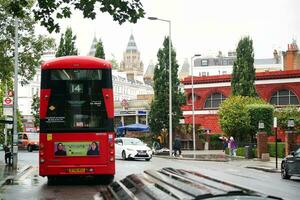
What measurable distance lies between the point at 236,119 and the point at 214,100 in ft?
71.7

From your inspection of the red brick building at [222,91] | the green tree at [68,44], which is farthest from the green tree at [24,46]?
the red brick building at [222,91]

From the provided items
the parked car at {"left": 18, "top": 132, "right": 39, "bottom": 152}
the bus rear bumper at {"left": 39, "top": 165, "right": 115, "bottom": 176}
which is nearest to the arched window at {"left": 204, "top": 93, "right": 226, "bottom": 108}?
the parked car at {"left": 18, "top": 132, "right": 39, "bottom": 152}

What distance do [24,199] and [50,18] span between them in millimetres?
4771

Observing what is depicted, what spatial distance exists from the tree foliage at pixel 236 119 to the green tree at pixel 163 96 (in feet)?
19.2

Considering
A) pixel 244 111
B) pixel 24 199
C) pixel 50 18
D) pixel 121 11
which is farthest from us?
pixel 244 111

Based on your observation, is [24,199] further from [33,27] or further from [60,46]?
[60,46]

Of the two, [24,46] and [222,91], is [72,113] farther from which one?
[222,91]

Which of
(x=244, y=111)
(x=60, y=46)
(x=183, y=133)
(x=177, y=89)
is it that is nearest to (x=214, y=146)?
(x=183, y=133)

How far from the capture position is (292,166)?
2419 cm

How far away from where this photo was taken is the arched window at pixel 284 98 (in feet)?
221

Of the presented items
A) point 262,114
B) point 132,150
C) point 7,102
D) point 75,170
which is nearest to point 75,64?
point 75,170

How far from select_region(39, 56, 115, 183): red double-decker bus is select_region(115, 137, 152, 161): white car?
19.0m

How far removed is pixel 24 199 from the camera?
582 inches

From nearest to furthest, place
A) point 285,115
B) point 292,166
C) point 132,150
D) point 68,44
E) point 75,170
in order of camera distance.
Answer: point 75,170 < point 292,166 < point 132,150 < point 285,115 < point 68,44
